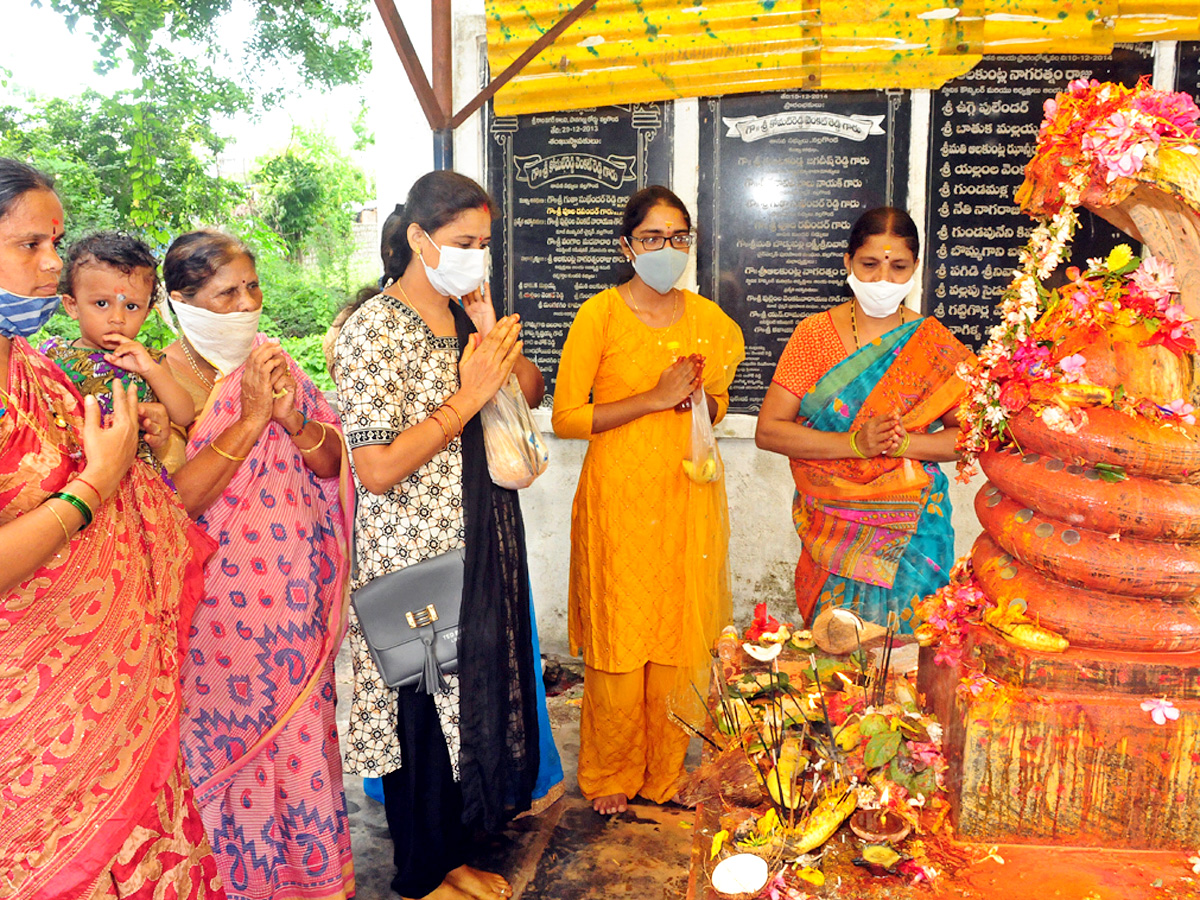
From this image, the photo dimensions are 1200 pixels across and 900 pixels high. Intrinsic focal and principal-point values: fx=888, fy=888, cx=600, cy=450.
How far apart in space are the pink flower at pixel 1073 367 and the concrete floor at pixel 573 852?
2004 millimetres

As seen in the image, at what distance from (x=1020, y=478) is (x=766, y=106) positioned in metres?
3.25

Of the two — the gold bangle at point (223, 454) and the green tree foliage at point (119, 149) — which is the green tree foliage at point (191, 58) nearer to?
the green tree foliage at point (119, 149)

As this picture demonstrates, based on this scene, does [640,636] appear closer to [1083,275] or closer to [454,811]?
[454,811]

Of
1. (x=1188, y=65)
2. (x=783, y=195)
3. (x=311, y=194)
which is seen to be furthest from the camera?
(x=311, y=194)

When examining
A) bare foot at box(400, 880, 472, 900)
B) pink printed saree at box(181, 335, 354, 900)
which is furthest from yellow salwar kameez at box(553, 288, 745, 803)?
pink printed saree at box(181, 335, 354, 900)

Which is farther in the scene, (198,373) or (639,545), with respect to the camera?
(639,545)

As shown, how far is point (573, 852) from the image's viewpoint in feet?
9.78

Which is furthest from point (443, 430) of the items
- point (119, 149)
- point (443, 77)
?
point (119, 149)

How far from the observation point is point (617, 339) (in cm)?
321

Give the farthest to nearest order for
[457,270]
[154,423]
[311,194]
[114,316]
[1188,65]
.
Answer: [311,194]
[1188,65]
[457,270]
[114,316]
[154,423]

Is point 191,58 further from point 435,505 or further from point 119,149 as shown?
point 435,505

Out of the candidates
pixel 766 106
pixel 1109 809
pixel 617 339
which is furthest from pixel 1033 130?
pixel 1109 809

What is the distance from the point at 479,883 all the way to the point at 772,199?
10.8ft

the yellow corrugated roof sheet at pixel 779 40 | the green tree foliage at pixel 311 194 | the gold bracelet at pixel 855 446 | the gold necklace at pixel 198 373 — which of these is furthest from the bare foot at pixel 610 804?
the green tree foliage at pixel 311 194
